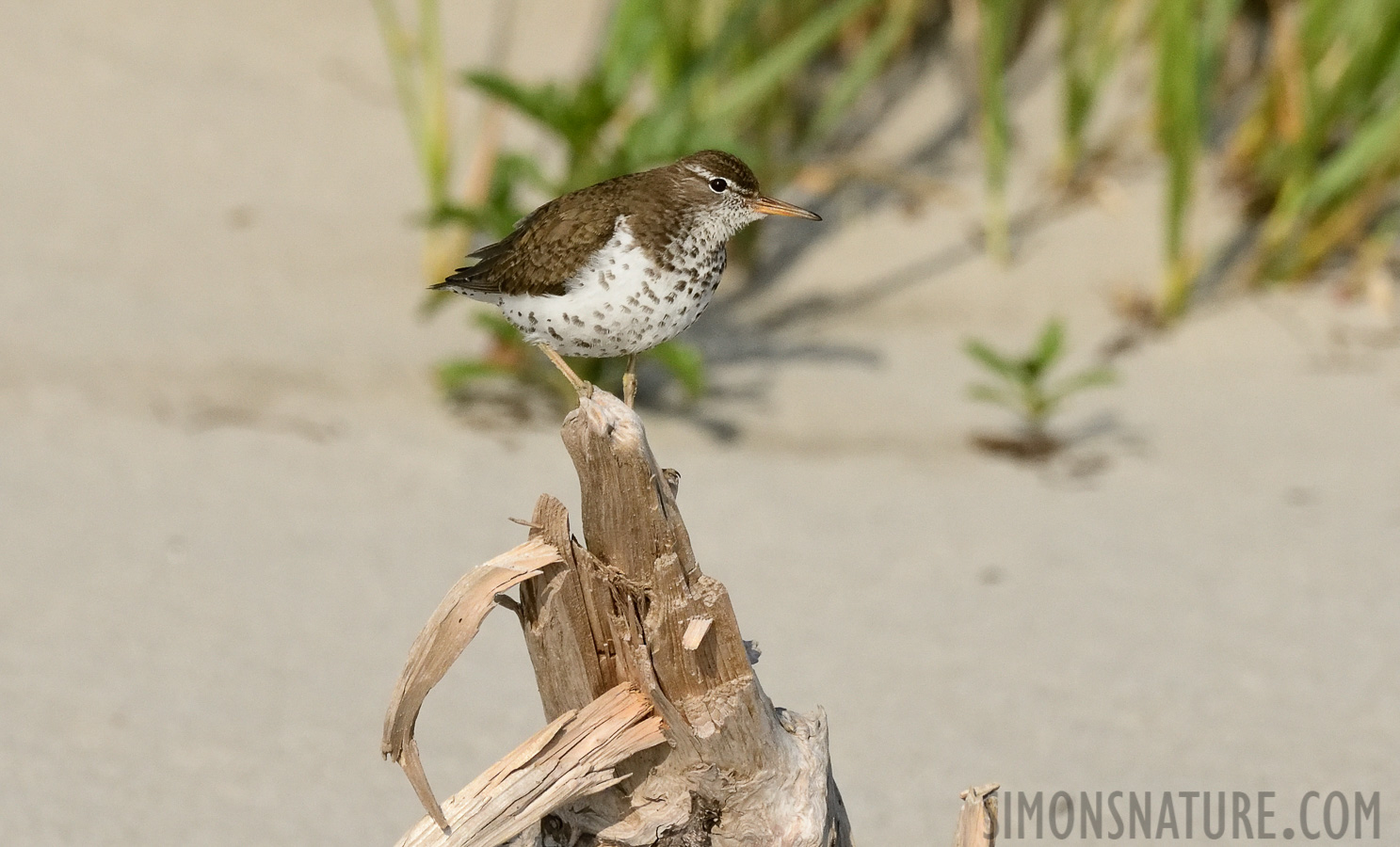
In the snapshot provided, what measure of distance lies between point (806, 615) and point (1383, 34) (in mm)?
4815

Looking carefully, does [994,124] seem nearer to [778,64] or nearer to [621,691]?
[778,64]

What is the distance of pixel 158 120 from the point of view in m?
11.1

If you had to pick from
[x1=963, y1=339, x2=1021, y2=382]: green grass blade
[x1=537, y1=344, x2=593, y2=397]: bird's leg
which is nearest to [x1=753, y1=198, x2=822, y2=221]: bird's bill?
[x1=537, y1=344, x2=593, y2=397]: bird's leg

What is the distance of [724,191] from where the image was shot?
14.6ft

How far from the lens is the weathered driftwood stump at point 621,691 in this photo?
3.70 m

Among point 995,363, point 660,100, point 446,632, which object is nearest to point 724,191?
point 446,632

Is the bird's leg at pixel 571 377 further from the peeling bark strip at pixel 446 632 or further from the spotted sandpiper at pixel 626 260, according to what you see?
the peeling bark strip at pixel 446 632

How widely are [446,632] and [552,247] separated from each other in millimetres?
1134

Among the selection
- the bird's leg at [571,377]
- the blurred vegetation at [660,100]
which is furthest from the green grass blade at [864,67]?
the bird's leg at [571,377]

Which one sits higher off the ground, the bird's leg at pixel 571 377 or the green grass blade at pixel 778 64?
the green grass blade at pixel 778 64

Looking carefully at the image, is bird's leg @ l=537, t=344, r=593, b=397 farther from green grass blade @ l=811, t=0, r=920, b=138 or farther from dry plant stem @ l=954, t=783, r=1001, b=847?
green grass blade @ l=811, t=0, r=920, b=138

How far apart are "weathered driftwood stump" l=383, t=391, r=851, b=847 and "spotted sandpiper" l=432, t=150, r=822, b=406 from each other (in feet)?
1.11

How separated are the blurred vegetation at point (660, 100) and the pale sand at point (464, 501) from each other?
24.7 inches

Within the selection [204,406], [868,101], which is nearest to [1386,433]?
[868,101]
